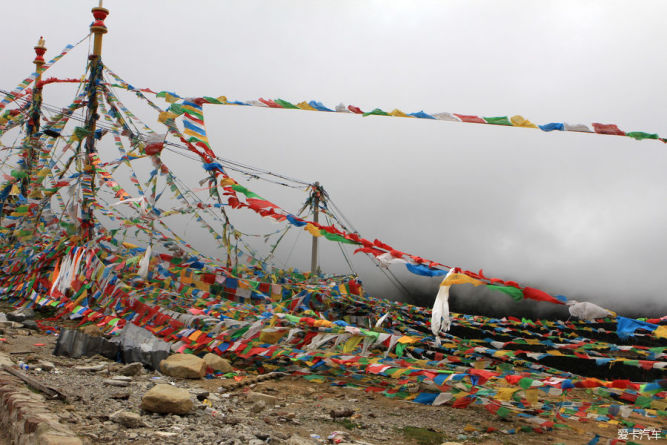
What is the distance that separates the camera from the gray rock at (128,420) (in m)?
3.82

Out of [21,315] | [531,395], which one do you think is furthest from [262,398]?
[21,315]

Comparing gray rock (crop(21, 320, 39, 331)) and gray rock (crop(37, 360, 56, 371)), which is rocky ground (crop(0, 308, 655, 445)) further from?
gray rock (crop(21, 320, 39, 331))

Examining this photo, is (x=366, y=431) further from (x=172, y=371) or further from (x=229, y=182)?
(x=229, y=182)

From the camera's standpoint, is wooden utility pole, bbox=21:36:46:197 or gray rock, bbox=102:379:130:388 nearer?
gray rock, bbox=102:379:130:388

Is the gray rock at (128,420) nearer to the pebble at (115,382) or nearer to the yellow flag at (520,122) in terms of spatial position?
the pebble at (115,382)

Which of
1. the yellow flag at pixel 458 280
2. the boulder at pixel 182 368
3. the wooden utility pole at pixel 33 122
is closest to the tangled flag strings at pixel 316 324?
the yellow flag at pixel 458 280

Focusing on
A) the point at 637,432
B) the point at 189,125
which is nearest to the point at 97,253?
the point at 189,125

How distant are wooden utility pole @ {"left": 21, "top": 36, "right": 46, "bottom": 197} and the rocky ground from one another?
856 centimetres

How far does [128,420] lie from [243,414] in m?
1.15

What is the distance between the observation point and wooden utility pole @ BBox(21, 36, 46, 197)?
1310 centimetres

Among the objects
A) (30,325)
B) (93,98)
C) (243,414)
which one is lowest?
(30,325)

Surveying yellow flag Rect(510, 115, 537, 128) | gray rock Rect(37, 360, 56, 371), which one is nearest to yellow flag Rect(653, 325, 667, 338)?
yellow flag Rect(510, 115, 537, 128)

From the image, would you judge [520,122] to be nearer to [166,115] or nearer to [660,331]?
[660,331]

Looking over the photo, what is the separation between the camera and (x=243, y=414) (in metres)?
4.66
